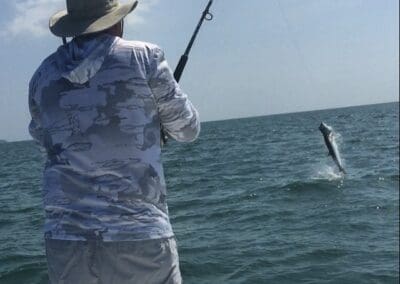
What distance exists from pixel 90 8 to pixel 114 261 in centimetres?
114

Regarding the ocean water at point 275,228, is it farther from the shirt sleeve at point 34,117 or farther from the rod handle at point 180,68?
the rod handle at point 180,68

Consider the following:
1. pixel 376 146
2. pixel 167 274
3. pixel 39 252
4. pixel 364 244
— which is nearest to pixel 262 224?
pixel 364 244

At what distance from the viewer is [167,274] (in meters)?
2.51

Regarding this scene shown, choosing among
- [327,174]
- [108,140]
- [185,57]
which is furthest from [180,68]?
[327,174]

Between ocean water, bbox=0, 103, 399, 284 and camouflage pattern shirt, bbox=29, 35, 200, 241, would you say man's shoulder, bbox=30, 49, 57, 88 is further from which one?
ocean water, bbox=0, 103, 399, 284

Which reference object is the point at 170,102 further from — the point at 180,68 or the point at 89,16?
the point at 180,68

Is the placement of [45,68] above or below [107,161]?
above

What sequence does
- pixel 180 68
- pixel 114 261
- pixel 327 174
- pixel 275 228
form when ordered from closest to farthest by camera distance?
pixel 114 261, pixel 180 68, pixel 275 228, pixel 327 174

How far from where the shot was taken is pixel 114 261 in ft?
8.00

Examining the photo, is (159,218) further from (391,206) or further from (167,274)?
(391,206)

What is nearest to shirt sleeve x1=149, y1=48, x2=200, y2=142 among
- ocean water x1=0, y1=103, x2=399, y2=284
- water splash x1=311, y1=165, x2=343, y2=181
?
ocean water x1=0, y1=103, x2=399, y2=284

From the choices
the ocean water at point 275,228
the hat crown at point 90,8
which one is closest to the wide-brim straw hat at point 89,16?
the hat crown at point 90,8

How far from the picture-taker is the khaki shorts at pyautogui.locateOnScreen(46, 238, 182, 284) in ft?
7.98

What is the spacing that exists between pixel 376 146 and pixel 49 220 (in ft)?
82.1
